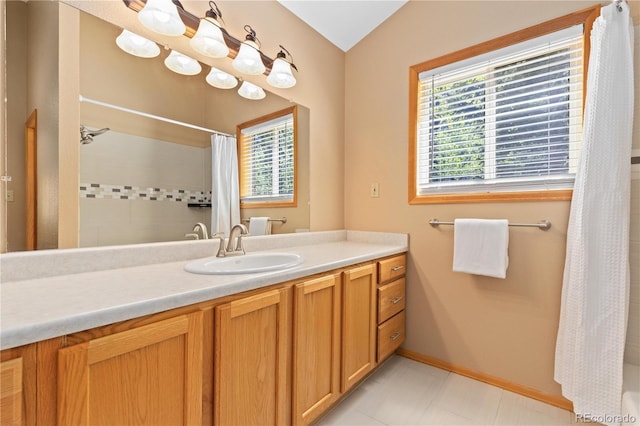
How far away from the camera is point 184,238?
144 cm

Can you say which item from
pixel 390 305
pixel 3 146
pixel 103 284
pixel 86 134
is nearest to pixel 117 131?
pixel 86 134

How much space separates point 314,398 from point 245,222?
3.20 feet

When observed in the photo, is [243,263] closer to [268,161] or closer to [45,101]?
[268,161]

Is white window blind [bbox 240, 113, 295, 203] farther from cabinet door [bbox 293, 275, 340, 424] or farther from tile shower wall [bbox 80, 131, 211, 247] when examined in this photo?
cabinet door [bbox 293, 275, 340, 424]

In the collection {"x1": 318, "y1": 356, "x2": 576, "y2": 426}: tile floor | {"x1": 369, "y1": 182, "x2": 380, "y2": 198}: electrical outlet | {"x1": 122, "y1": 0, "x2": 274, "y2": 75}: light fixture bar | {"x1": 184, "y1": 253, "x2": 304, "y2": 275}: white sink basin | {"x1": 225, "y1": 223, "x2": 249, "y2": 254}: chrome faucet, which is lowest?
{"x1": 318, "y1": 356, "x2": 576, "y2": 426}: tile floor

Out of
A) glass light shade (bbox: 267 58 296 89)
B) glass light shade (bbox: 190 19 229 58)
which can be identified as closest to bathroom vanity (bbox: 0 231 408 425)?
glass light shade (bbox: 190 19 229 58)

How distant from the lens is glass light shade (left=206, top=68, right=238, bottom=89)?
1.57 meters

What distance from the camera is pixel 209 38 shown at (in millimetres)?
1421

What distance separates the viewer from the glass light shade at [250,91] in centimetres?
172

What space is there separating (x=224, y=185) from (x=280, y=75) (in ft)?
2.60

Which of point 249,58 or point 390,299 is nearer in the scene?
point 249,58

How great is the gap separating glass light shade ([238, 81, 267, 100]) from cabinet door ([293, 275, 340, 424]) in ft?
3.85

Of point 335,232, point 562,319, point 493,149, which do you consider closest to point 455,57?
point 493,149

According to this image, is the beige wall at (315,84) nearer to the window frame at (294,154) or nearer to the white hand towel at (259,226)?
the window frame at (294,154)
